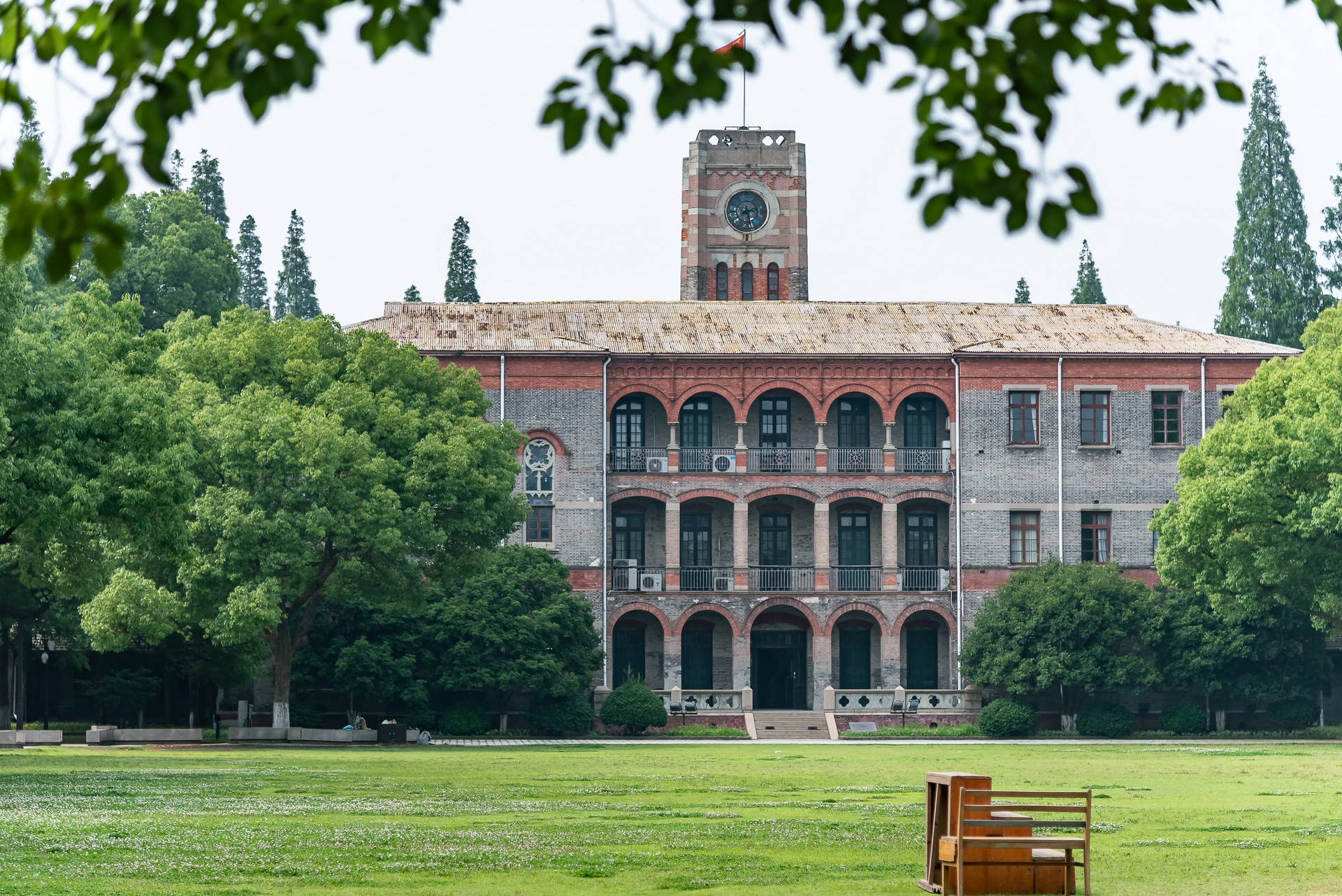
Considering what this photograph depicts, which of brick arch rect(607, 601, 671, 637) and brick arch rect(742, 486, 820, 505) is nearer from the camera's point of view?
brick arch rect(607, 601, 671, 637)

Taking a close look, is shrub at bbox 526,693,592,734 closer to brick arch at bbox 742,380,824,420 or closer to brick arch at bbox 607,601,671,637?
brick arch at bbox 607,601,671,637

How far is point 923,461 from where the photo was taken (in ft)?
178

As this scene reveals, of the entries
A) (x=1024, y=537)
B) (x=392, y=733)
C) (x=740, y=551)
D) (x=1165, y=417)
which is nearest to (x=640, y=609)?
(x=740, y=551)

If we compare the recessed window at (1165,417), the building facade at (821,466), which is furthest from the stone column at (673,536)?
the recessed window at (1165,417)

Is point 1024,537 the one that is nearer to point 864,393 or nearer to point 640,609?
point 864,393

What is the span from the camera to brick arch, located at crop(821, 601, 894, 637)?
5319cm

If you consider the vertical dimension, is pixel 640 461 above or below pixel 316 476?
above

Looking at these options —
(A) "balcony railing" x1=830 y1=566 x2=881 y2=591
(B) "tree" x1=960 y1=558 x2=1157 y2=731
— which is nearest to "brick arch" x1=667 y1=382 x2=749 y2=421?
(A) "balcony railing" x1=830 y1=566 x2=881 y2=591

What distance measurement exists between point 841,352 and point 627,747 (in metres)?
16.9

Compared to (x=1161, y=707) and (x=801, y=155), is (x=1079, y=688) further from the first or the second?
(x=801, y=155)

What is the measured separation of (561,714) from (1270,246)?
37.2m

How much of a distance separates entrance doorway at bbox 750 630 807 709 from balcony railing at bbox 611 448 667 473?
6237mm

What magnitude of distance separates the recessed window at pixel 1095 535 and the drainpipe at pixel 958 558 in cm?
387

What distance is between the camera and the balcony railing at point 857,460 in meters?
54.0
